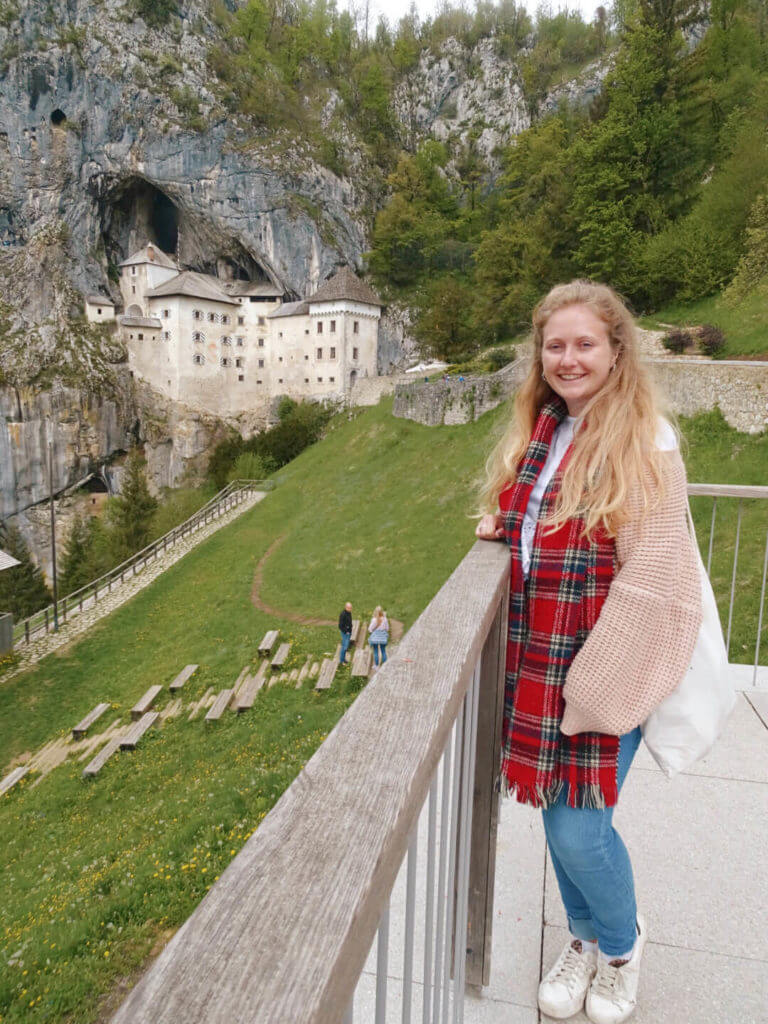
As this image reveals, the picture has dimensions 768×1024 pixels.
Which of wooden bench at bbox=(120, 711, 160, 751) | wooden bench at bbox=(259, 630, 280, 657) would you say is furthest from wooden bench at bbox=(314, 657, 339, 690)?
wooden bench at bbox=(120, 711, 160, 751)

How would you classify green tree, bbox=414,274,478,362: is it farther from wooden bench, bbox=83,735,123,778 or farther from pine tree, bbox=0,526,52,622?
wooden bench, bbox=83,735,123,778

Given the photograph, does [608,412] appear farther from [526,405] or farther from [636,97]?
[636,97]

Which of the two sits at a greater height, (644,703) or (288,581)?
(644,703)

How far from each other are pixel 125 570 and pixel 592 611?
2498 cm

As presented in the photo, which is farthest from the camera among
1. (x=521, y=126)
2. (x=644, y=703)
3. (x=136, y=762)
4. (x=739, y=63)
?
(x=521, y=126)

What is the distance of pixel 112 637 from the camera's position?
1808 cm

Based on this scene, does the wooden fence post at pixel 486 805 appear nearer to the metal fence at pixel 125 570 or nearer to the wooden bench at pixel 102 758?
the wooden bench at pixel 102 758

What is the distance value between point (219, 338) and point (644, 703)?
49.9m

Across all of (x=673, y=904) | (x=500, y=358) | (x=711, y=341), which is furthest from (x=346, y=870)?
(x=500, y=358)

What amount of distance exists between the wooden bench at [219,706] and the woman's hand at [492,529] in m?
9.05

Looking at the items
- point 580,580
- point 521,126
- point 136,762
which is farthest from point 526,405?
point 521,126

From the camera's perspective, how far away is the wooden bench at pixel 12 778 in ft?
33.6

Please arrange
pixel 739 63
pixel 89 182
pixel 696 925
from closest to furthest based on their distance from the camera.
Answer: pixel 696 925
pixel 739 63
pixel 89 182

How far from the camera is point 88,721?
12.3m
